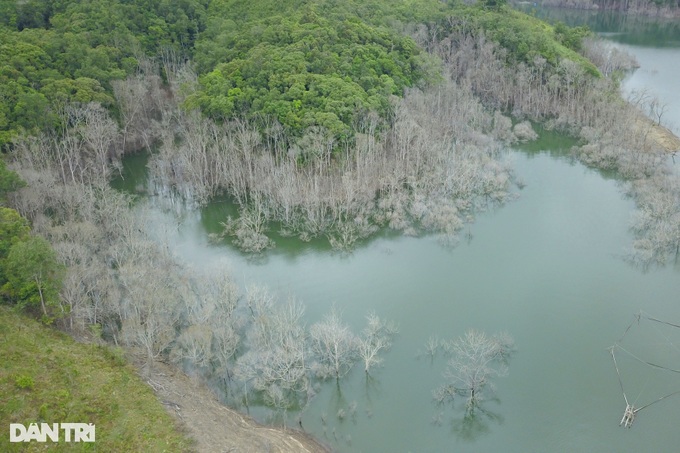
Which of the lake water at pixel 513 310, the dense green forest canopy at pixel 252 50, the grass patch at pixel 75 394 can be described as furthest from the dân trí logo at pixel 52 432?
the dense green forest canopy at pixel 252 50

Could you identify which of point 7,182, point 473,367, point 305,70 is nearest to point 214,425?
point 473,367

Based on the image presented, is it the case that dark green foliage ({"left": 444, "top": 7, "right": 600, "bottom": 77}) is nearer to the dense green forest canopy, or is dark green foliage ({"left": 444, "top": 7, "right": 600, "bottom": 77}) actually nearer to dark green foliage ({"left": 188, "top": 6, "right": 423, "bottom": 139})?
the dense green forest canopy

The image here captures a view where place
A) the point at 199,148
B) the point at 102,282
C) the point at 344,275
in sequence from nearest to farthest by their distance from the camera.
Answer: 1. the point at 102,282
2. the point at 344,275
3. the point at 199,148

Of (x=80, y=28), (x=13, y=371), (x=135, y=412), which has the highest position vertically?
(x=80, y=28)

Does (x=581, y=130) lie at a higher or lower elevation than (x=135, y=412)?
higher

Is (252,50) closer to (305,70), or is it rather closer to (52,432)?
(305,70)

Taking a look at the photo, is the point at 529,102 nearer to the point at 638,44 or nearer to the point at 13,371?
the point at 638,44

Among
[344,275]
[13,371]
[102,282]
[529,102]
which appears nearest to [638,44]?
[529,102]

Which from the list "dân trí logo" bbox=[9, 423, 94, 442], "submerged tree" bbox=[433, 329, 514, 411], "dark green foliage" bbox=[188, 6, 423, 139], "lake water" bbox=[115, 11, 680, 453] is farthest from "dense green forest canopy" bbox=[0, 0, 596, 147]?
"dân trí logo" bbox=[9, 423, 94, 442]
